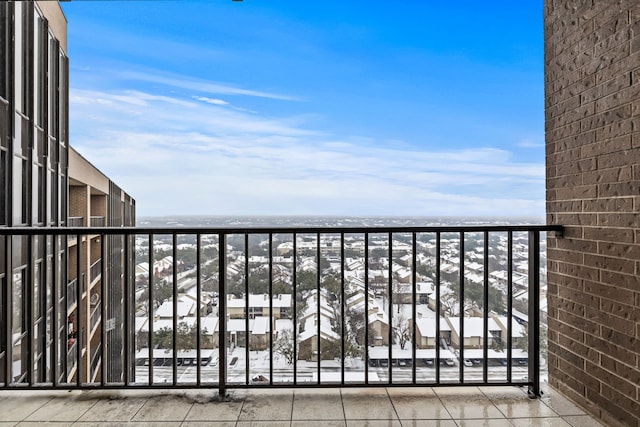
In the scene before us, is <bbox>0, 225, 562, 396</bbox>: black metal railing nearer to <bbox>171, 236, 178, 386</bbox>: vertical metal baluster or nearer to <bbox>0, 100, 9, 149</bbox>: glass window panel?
<bbox>171, 236, 178, 386</bbox>: vertical metal baluster

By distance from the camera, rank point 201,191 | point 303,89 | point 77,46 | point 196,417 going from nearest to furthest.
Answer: point 196,417, point 77,46, point 201,191, point 303,89

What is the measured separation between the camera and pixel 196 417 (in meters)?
1.88

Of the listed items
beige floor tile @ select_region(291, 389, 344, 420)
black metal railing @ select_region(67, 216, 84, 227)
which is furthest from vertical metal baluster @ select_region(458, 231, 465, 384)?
black metal railing @ select_region(67, 216, 84, 227)

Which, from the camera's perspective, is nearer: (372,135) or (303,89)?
(372,135)

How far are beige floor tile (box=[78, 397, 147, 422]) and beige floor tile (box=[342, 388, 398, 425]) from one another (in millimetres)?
1087

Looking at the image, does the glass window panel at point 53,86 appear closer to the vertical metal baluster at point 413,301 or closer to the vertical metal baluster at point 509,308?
the vertical metal baluster at point 413,301

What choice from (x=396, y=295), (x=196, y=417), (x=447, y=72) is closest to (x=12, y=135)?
(x=196, y=417)

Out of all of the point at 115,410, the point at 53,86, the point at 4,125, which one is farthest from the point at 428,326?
the point at 53,86

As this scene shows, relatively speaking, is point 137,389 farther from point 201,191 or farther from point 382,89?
point 382,89

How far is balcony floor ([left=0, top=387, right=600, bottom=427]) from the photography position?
1.84 meters

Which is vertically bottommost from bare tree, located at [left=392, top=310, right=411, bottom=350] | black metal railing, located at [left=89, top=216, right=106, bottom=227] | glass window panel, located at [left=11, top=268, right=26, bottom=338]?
glass window panel, located at [left=11, top=268, right=26, bottom=338]

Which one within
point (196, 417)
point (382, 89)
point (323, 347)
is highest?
point (382, 89)

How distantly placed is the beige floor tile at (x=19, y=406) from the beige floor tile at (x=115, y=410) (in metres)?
0.29

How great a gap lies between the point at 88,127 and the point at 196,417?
11425mm
